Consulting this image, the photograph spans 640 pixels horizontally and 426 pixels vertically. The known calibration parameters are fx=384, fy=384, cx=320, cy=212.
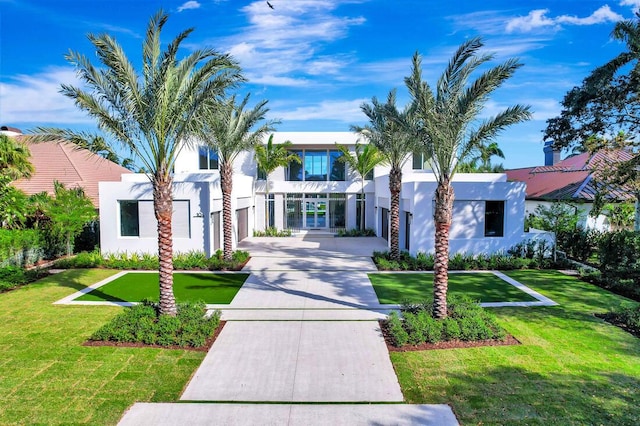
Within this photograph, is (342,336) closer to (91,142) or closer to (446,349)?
(446,349)

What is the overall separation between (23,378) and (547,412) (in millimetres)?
8710

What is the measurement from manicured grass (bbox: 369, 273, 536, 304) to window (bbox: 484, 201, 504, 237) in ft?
10.8

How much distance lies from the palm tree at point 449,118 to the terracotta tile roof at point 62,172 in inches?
803

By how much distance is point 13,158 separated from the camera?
54.6 ft

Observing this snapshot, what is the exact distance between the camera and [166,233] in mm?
9250

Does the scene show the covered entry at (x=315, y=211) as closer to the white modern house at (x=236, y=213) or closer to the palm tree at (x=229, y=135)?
the white modern house at (x=236, y=213)

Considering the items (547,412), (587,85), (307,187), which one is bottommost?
(547,412)

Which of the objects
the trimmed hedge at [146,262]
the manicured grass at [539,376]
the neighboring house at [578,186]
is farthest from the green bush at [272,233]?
the manicured grass at [539,376]

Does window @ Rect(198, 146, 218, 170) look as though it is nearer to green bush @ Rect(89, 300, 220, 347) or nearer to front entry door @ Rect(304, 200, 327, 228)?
front entry door @ Rect(304, 200, 327, 228)

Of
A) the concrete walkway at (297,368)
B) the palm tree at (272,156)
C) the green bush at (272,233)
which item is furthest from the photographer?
the green bush at (272,233)

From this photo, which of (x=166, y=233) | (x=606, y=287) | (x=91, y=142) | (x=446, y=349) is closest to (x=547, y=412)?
(x=446, y=349)

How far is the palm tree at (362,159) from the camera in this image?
24.5 m

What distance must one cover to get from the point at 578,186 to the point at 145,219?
76.3 ft

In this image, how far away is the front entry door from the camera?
2755 cm
